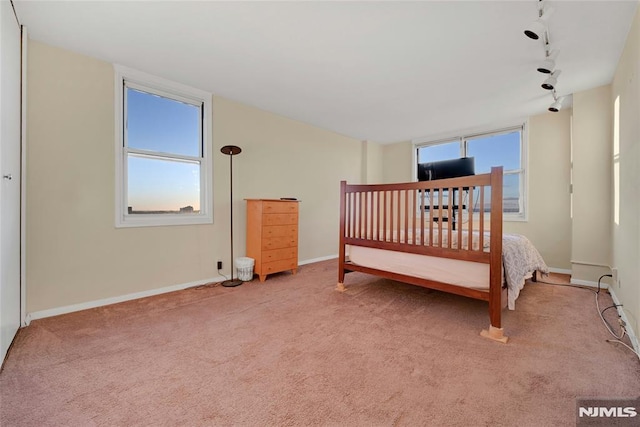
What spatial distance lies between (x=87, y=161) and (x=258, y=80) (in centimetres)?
178

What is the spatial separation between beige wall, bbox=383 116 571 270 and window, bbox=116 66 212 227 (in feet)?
14.7

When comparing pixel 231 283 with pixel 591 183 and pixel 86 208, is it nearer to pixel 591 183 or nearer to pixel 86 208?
pixel 86 208

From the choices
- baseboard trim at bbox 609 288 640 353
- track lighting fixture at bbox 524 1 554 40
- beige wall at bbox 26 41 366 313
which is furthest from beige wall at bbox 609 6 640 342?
beige wall at bbox 26 41 366 313

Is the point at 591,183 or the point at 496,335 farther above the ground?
the point at 591,183

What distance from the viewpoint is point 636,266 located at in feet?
5.86

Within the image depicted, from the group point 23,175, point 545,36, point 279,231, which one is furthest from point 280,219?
point 545,36

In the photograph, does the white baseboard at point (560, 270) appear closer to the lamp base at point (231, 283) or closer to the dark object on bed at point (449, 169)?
the dark object on bed at point (449, 169)

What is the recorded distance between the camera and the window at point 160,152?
8.57ft

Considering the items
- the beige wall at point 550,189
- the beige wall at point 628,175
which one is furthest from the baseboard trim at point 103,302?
the beige wall at point 550,189

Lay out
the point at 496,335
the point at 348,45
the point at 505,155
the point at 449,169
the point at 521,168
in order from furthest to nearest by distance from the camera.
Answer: the point at 505,155 → the point at 521,168 → the point at 449,169 → the point at 348,45 → the point at 496,335

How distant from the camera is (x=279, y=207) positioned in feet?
11.1

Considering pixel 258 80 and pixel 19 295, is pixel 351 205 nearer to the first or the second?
pixel 258 80

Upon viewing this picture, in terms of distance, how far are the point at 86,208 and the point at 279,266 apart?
2012 mm

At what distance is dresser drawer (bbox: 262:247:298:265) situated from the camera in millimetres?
3281
